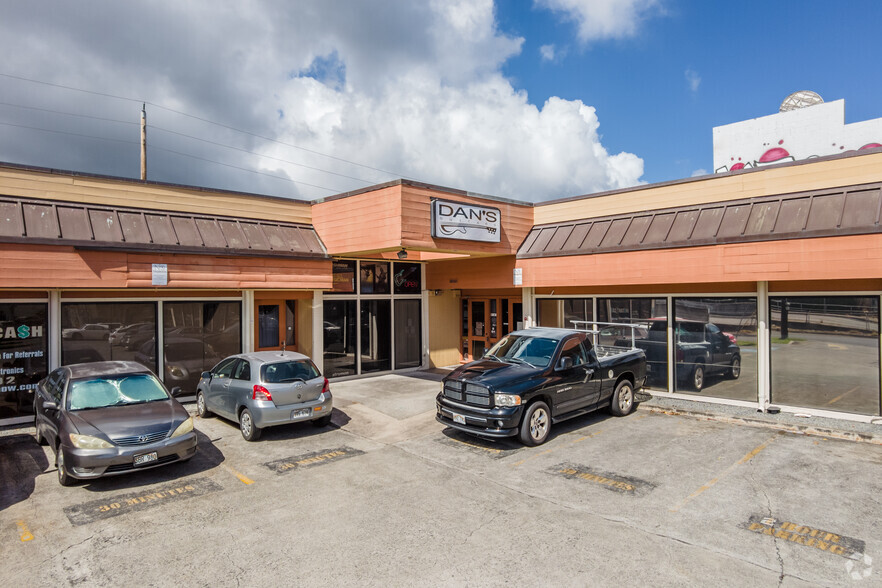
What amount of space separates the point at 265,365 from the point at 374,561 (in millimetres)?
5248

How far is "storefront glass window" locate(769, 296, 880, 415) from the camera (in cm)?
1015

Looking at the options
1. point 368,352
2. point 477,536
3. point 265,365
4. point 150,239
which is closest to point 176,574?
point 477,536

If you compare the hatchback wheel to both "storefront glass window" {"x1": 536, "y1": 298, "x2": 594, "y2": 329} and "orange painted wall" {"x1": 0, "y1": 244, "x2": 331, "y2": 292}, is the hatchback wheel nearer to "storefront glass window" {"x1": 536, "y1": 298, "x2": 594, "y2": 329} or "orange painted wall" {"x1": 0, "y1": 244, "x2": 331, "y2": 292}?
"orange painted wall" {"x1": 0, "y1": 244, "x2": 331, "y2": 292}

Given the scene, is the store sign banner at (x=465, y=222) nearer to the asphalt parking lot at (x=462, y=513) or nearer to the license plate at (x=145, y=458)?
the asphalt parking lot at (x=462, y=513)

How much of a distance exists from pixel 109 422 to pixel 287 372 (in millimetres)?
2987

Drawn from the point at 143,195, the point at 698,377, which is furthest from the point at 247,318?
the point at 698,377

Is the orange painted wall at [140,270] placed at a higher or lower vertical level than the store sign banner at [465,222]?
lower

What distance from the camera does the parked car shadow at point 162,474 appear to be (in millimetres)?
7316

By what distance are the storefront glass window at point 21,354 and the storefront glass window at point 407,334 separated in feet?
29.7

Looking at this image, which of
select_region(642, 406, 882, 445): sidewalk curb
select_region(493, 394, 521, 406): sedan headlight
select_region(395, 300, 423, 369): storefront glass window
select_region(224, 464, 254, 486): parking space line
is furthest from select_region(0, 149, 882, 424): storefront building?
select_region(224, 464, 254, 486): parking space line

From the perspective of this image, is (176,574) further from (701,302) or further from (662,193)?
(662,193)

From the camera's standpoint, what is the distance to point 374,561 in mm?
5172

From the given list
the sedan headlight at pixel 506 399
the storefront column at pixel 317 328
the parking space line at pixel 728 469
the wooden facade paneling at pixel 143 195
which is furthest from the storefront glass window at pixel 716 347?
the wooden facade paneling at pixel 143 195

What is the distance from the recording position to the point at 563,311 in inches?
575
